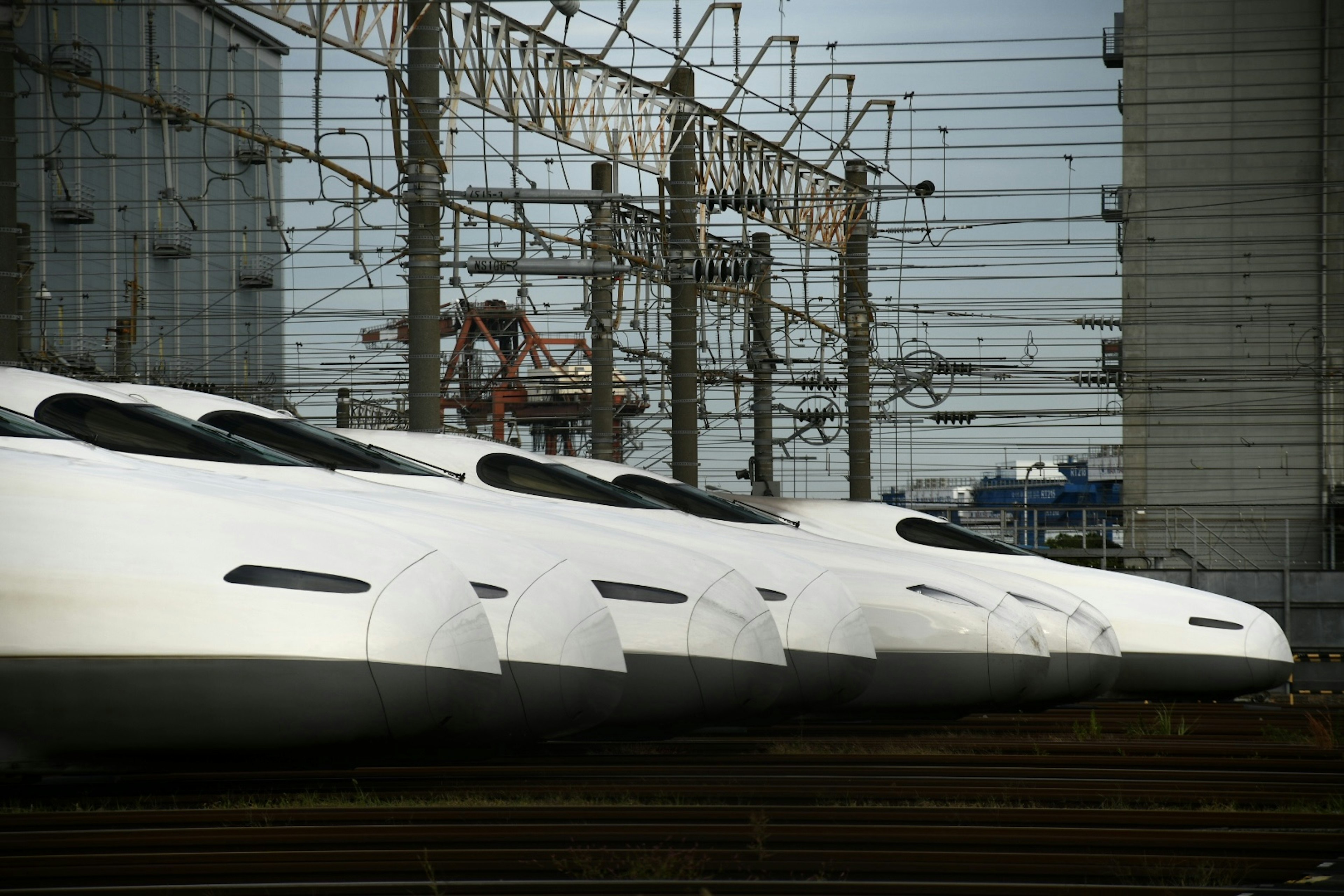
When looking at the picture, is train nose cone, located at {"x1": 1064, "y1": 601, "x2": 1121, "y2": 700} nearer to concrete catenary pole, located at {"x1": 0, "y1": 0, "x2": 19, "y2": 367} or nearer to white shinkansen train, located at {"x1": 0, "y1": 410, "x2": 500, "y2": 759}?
white shinkansen train, located at {"x1": 0, "y1": 410, "x2": 500, "y2": 759}

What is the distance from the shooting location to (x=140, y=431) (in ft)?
26.3

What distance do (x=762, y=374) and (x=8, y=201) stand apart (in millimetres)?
17350

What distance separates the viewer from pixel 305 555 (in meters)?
5.85

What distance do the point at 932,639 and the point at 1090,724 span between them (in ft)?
3.73

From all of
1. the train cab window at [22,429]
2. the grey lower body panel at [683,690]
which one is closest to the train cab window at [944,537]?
the grey lower body panel at [683,690]

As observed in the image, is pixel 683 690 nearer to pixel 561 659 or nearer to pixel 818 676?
pixel 561 659

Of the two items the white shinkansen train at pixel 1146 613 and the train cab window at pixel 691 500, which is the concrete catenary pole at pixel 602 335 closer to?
the white shinkansen train at pixel 1146 613

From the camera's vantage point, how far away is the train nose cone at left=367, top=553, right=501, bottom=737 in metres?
5.76

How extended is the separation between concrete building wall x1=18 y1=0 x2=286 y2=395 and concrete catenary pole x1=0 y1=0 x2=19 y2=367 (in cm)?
2002

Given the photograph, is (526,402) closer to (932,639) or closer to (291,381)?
(291,381)

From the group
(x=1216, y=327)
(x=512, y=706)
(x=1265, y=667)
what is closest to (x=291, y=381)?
(x=1216, y=327)

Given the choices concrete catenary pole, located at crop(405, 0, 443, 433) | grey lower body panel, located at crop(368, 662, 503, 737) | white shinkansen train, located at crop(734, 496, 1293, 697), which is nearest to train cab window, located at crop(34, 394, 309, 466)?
grey lower body panel, located at crop(368, 662, 503, 737)

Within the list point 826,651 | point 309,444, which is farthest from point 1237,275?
point 309,444

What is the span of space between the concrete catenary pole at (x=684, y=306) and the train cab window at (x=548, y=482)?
8.25 metres
